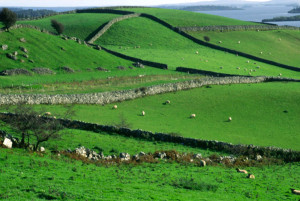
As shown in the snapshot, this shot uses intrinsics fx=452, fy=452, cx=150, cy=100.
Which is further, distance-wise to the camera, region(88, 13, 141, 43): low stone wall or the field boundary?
region(88, 13, 141, 43): low stone wall

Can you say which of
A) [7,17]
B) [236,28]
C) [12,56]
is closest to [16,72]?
[12,56]

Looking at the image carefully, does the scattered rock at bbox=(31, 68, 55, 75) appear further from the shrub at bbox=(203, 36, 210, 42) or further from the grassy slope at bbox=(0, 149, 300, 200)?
the shrub at bbox=(203, 36, 210, 42)

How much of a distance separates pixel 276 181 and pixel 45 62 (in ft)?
160

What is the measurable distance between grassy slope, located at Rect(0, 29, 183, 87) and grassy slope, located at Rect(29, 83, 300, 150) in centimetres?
1543

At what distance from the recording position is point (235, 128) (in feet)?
143

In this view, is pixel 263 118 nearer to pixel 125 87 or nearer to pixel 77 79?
pixel 125 87

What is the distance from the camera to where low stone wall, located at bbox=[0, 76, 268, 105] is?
4659 cm

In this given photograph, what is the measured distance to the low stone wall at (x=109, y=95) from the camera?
46591 mm

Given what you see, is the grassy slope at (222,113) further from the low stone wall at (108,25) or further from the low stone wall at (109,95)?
the low stone wall at (108,25)

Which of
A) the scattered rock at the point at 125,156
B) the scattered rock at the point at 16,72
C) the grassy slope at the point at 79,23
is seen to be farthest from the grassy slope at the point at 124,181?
the grassy slope at the point at 79,23

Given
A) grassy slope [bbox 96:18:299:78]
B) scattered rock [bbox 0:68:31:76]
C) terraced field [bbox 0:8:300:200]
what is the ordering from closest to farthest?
terraced field [bbox 0:8:300:200]
scattered rock [bbox 0:68:31:76]
grassy slope [bbox 96:18:299:78]

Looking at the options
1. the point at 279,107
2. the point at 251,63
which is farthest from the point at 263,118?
the point at 251,63

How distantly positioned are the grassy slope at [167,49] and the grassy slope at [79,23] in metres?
5.10

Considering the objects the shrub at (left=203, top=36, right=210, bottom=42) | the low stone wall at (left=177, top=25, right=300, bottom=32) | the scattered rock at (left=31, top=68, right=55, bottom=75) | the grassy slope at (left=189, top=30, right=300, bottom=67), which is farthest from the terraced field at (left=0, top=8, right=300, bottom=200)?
the low stone wall at (left=177, top=25, right=300, bottom=32)
